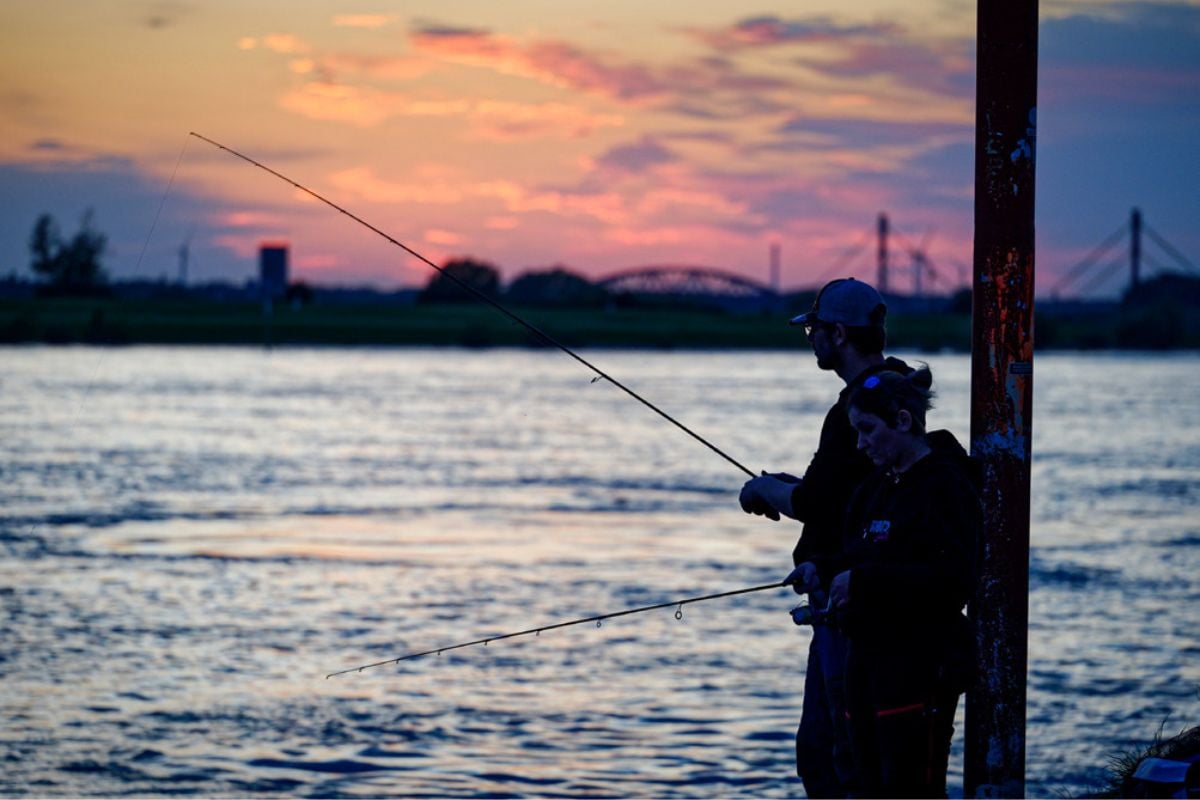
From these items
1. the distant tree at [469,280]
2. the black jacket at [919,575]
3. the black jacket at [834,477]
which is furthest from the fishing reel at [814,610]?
the distant tree at [469,280]

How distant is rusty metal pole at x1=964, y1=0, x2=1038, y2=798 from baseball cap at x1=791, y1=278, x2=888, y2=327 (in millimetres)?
312

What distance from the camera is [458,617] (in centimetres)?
1166

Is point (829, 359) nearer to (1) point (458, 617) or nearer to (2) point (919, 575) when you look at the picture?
(2) point (919, 575)

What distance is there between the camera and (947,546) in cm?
407

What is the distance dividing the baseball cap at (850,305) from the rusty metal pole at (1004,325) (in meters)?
0.31

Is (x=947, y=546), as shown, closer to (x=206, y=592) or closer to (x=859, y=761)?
(x=859, y=761)

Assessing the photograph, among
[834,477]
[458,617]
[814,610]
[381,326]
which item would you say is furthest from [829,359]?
[381,326]

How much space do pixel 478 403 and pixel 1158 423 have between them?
1651cm

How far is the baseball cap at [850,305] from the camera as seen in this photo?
15.5ft

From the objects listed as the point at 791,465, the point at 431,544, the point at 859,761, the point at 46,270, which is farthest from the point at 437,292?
the point at 859,761

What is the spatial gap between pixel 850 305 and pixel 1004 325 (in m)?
0.47

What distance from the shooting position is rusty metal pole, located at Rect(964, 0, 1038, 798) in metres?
4.84

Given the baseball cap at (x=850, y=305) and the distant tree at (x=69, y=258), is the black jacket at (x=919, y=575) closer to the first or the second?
the baseball cap at (x=850, y=305)

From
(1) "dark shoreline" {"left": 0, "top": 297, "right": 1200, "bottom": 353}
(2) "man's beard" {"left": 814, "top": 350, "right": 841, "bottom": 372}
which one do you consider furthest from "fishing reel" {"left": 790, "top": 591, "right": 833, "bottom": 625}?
(1) "dark shoreline" {"left": 0, "top": 297, "right": 1200, "bottom": 353}
